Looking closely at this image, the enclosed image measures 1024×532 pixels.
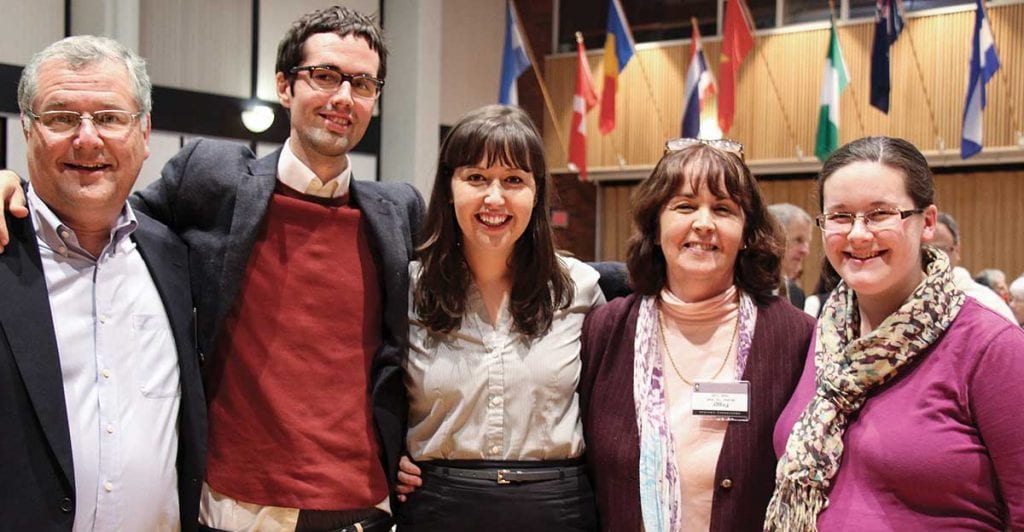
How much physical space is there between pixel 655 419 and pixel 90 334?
4.71 ft

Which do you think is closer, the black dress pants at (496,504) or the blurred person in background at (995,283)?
the black dress pants at (496,504)

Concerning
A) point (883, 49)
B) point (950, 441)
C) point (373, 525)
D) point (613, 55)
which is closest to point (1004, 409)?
point (950, 441)

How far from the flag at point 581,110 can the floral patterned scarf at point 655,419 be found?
1028 centimetres

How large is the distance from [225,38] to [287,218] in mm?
9082

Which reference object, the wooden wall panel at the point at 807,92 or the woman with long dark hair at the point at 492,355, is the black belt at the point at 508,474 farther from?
the wooden wall panel at the point at 807,92

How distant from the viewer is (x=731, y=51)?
1177 cm

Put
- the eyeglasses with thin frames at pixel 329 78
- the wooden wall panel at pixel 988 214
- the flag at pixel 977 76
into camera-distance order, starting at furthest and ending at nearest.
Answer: the wooden wall panel at pixel 988 214 → the flag at pixel 977 76 → the eyeglasses with thin frames at pixel 329 78

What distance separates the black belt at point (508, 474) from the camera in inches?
99.7

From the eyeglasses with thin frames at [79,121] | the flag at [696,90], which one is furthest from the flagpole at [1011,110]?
the eyeglasses with thin frames at [79,121]

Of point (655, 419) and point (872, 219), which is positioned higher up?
point (872, 219)

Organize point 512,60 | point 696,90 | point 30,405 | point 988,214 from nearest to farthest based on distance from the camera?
point 30,405
point 988,214
point 696,90
point 512,60

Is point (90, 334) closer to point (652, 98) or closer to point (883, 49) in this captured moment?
point (883, 49)

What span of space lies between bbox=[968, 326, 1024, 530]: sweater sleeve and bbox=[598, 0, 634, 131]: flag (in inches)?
425

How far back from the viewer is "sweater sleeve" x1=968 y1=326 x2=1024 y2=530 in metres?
1.97
